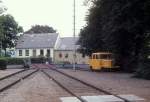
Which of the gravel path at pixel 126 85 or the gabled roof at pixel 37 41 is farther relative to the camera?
the gabled roof at pixel 37 41

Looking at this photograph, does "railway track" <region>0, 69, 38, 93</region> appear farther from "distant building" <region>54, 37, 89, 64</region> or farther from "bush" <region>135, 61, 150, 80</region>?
"distant building" <region>54, 37, 89, 64</region>

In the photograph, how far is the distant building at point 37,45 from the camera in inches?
5118

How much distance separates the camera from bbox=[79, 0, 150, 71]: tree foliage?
135ft

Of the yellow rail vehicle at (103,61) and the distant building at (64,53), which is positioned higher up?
the distant building at (64,53)

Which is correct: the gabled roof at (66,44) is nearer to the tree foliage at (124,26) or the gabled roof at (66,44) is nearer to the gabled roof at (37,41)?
the gabled roof at (37,41)

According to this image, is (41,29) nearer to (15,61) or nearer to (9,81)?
(15,61)

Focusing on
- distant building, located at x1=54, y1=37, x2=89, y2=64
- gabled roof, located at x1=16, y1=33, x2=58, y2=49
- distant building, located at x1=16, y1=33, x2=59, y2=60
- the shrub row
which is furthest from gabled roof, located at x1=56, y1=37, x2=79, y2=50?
the shrub row

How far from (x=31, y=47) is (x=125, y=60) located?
7913 centimetres

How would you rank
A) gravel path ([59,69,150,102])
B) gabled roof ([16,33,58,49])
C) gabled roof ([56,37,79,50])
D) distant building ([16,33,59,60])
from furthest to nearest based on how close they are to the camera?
1. gabled roof ([56,37,79,50])
2. gabled roof ([16,33,58,49])
3. distant building ([16,33,59,60])
4. gravel path ([59,69,150,102])

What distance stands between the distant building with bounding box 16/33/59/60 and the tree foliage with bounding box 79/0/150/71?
68.7m

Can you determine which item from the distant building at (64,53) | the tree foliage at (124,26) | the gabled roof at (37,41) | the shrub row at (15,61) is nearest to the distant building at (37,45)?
the gabled roof at (37,41)

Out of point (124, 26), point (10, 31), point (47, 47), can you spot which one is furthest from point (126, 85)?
point (10, 31)

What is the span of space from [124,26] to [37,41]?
9081 centimetres

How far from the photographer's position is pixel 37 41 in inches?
5261
